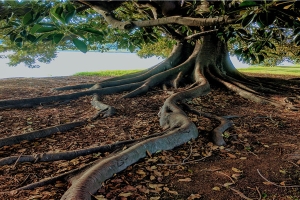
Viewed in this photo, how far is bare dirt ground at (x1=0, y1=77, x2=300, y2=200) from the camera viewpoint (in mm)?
2295

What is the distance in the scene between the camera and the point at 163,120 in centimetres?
404

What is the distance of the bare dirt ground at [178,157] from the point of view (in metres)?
2.29

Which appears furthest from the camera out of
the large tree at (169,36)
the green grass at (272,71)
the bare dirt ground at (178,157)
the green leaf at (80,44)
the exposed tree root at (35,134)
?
the green grass at (272,71)

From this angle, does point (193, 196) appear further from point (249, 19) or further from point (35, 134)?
point (35, 134)

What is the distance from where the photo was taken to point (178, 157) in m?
2.98

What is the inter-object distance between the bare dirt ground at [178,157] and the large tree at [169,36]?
0.14 metres

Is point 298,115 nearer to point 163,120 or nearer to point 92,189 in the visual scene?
point 163,120

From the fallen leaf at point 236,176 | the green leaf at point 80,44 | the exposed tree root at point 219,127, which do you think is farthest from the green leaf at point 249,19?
the exposed tree root at point 219,127

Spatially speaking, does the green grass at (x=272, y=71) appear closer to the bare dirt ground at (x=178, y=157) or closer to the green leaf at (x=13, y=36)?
the bare dirt ground at (x=178, y=157)

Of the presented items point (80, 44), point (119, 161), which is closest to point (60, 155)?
point (119, 161)

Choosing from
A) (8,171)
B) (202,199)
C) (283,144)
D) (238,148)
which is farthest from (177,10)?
(8,171)

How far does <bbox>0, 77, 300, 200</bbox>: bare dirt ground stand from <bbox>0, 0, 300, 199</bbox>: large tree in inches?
5.4

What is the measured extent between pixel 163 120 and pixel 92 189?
2.03 metres

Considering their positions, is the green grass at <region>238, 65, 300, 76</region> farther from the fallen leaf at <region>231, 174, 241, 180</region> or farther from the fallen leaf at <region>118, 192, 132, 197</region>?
the fallen leaf at <region>118, 192, 132, 197</region>
